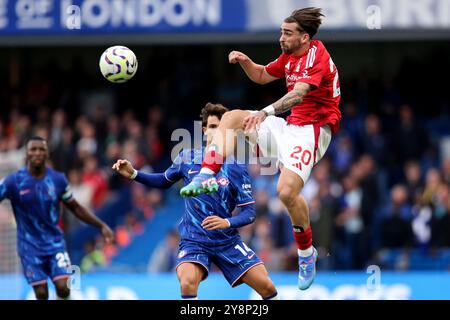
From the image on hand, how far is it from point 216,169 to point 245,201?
37.4 inches

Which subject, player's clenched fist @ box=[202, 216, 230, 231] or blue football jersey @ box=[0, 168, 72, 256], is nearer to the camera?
player's clenched fist @ box=[202, 216, 230, 231]

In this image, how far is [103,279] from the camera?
15.0 meters

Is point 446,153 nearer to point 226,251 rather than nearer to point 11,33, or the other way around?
point 11,33

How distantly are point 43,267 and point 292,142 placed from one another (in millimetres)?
3711

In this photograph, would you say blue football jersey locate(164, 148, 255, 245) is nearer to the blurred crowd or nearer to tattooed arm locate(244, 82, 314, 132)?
tattooed arm locate(244, 82, 314, 132)

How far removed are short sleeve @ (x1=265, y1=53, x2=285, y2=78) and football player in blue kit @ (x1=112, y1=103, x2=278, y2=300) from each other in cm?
61

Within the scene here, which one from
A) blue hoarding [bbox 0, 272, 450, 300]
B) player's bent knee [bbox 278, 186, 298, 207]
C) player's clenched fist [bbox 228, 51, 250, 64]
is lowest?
blue hoarding [bbox 0, 272, 450, 300]

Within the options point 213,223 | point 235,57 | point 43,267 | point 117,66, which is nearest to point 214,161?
point 213,223

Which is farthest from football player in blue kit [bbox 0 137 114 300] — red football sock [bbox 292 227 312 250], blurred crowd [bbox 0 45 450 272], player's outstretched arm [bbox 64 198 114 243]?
blurred crowd [bbox 0 45 450 272]

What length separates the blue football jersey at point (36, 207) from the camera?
11.9 metres

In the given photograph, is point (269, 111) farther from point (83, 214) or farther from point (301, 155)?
point (83, 214)

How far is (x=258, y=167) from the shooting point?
694 inches

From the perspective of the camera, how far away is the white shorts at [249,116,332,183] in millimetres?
9828
